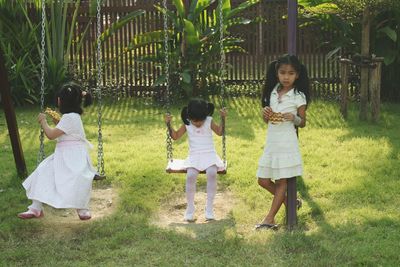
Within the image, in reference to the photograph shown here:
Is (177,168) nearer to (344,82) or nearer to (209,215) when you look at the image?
(209,215)

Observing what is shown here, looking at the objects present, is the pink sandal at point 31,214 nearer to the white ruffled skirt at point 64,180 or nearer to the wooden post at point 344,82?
the white ruffled skirt at point 64,180

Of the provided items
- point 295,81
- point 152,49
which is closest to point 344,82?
point 152,49

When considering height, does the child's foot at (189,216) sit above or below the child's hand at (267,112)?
below

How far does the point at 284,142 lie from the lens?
5.25 metres

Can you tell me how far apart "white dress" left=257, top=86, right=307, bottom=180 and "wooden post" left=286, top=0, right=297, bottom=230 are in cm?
10

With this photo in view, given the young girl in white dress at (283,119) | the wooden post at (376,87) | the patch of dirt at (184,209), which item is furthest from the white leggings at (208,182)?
the wooden post at (376,87)

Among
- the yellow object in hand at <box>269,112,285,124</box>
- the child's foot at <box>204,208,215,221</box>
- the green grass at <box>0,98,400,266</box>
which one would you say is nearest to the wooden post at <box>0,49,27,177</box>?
the green grass at <box>0,98,400,266</box>

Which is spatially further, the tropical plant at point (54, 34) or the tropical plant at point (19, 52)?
the tropical plant at point (54, 34)

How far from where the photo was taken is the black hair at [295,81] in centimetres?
512

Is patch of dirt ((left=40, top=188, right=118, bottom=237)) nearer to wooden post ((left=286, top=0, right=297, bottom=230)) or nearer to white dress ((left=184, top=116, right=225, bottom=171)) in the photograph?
white dress ((left=184, top=116, right=225, bottom=171))

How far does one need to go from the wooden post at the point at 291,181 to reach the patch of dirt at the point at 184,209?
580mm

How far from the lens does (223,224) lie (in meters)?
5.45

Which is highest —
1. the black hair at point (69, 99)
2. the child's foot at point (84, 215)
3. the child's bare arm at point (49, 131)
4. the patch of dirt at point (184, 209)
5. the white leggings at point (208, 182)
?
the black hair at point (69, 99)

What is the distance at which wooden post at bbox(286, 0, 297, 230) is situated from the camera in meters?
5.16
